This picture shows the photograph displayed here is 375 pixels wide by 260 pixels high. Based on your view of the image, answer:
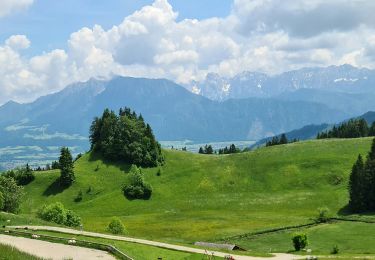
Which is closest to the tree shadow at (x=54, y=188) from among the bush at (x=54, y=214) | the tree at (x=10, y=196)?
the tree at (x=10, y=196)

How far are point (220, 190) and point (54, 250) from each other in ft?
360

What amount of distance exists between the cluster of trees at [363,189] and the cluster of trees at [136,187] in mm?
57538

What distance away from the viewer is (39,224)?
67750mm

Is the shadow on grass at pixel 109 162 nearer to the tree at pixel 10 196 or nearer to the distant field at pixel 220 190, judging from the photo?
the distant field at pixel 220 190

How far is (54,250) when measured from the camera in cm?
4719

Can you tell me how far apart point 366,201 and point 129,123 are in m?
85.2

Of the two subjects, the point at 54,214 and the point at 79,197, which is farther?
the point at 79,197

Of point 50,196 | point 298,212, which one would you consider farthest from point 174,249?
point 50,196

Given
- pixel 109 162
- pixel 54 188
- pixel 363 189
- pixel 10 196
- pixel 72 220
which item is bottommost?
pixel 72 220

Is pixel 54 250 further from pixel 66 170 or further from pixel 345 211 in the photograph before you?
pixel 66 170

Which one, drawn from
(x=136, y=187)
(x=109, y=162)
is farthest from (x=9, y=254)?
(x=109, y=162)

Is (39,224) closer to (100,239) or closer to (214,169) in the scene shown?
(100,239)

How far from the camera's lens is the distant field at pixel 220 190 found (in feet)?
376

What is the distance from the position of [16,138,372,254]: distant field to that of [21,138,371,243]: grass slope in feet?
0.68
